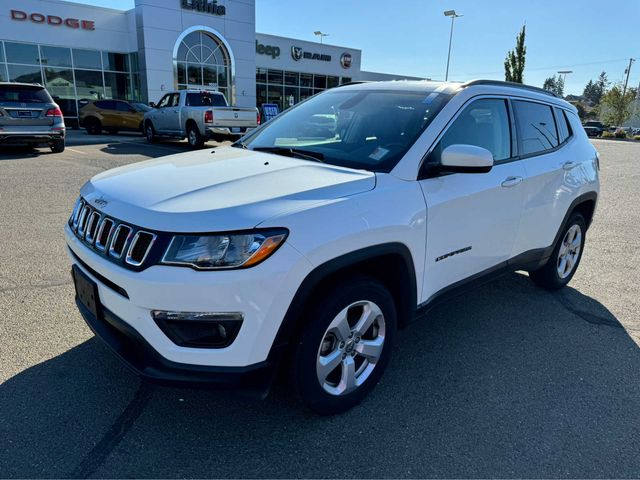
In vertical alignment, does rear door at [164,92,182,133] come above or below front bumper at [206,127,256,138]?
above

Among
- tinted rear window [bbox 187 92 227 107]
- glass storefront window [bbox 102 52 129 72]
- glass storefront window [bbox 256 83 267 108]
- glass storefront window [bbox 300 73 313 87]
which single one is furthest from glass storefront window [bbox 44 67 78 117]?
glass storefront window [bbox 300 73 313 87]

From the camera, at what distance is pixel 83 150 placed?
14086mm

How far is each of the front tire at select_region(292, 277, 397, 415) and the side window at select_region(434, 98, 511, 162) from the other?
3.22ft

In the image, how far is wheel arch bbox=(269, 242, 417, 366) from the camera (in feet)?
7.29

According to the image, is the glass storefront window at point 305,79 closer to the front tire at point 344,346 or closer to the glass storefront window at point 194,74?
the glass storefront window at point 194,74

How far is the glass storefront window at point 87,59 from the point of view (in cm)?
2359

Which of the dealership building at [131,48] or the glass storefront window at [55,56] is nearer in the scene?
the dealership building at [131,48]

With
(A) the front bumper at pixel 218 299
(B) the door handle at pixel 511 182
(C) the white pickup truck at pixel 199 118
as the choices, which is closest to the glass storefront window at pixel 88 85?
(C) the white pickup truck at pixel 199 118

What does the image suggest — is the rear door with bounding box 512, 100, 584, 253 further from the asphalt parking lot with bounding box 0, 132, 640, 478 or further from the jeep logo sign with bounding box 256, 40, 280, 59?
the jeep logo sign with bounding box 256, 40, 280, 59

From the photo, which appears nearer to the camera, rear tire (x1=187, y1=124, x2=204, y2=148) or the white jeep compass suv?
the white jeep compass suv

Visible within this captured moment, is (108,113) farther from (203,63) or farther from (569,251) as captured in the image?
(569,251)

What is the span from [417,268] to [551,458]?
1170 mm

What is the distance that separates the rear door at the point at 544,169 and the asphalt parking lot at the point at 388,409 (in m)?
0.77

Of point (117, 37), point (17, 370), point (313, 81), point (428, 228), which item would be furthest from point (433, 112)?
point (313, 81)
